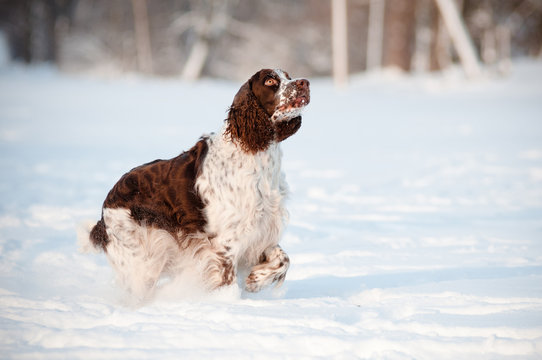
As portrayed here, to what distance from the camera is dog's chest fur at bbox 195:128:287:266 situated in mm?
3423

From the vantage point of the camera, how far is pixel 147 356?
8.27 ft

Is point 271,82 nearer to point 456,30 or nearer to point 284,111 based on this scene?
point 284,111

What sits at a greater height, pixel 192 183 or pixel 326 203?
pixel 192 183

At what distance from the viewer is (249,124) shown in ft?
11.4

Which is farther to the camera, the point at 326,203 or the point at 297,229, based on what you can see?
the point at 326,203

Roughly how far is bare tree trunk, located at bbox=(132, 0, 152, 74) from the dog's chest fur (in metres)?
29.1

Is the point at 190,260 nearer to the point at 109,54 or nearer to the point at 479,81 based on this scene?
the point at 479,81

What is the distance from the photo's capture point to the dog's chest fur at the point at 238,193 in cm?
342

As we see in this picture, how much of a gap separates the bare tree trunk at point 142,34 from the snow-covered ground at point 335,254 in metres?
18.3

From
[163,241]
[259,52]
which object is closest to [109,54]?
[259,52]

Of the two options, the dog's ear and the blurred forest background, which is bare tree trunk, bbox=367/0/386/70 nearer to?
the blurred forest background

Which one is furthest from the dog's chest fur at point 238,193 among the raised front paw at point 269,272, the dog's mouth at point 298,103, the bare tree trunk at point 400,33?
the bare tree trunk at point 400,33

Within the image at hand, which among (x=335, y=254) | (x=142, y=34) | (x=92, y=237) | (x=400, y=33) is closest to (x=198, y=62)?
(x=142, y=34)

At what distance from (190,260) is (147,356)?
3.77 ft
